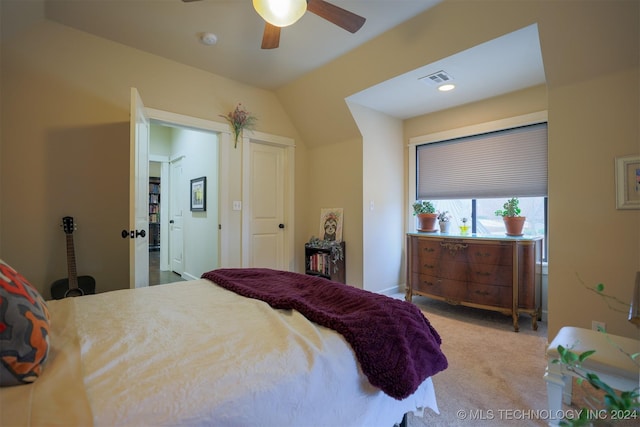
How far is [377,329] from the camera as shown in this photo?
45.3 inches

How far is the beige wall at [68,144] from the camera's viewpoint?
238cm

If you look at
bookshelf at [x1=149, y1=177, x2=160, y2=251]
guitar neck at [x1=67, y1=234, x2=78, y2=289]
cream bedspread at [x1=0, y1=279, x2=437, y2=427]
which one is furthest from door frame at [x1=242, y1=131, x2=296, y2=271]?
bookshelf at [x1=149, y1=177, x2=160, y2=251]

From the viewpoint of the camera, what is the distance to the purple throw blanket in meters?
1.07

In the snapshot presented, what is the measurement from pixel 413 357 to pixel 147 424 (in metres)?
0.91

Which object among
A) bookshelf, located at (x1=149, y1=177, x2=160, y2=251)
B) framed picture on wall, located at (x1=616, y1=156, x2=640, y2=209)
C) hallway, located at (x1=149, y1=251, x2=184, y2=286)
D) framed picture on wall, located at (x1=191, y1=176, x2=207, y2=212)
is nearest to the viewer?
framed picture on wall, located at (x1=616, y1=156, x2=640, y2=209)

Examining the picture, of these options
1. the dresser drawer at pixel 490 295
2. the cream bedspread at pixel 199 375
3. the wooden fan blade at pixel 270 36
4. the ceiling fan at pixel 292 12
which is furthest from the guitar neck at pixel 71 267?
the dresser drawer at pixel 490 295

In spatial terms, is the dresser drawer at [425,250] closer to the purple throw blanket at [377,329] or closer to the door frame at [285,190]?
the door frame at [285,190]

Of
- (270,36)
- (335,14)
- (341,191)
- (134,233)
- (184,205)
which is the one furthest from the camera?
(184,205)

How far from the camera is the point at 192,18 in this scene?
2.43m

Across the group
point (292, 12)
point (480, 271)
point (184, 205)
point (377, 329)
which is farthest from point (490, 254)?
point (184, 205)

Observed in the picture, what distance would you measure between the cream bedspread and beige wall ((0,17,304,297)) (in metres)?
1.51

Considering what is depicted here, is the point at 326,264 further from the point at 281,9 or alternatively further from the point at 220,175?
the point at 281,9

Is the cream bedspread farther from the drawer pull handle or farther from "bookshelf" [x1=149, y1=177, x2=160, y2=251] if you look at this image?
"bookshelf" [x1=149, y1=177, x2=160, y2=251]

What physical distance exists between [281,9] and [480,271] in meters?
2.86
